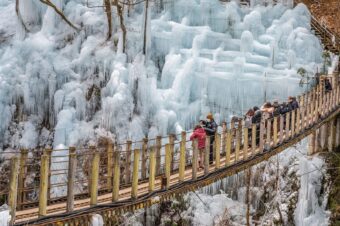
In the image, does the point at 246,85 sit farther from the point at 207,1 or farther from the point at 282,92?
the point at 207,1

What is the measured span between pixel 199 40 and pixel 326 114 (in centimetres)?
522

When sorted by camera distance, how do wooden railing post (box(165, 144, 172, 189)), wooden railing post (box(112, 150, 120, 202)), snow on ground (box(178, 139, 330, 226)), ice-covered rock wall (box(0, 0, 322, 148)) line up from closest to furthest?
wooden railing post (box(112, 150, 120, 202)) < wooden railing post (box(165, 144, 172, 189)) < snow on ground (box(178, 139, 330, 226)) < ice-covered rock wall (box(0, 0, 322, 148))

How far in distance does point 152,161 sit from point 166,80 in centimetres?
873

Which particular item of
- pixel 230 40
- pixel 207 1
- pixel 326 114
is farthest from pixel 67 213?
pixel 207 1

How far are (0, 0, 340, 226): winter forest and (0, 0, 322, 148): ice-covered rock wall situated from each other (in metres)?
0.03

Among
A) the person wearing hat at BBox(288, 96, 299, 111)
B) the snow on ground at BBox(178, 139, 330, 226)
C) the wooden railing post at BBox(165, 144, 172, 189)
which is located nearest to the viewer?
the wooden railing post at BBox(165, 144, 172, 189)

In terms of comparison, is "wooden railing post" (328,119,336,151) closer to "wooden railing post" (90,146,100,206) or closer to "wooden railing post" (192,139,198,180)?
"wooden railing post" (192,139,198,180)

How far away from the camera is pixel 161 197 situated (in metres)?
8.40

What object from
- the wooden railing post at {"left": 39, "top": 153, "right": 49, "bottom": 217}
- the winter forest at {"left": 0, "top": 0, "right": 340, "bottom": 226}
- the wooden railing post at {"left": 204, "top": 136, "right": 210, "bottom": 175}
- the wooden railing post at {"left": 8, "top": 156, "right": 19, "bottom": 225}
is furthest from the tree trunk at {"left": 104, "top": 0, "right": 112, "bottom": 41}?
the wooden railing post at {"left": 8, "top": 156, "right": 19, "bottom": 225}

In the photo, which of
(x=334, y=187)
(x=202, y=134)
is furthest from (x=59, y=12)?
(x=202, y=134)

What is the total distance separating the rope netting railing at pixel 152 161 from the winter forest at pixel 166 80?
5.44 ft

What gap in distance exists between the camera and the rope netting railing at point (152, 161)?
6.92 m

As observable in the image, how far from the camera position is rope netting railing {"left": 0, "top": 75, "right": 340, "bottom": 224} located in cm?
692

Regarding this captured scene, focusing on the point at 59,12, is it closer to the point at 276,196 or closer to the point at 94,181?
the point at 276,196
